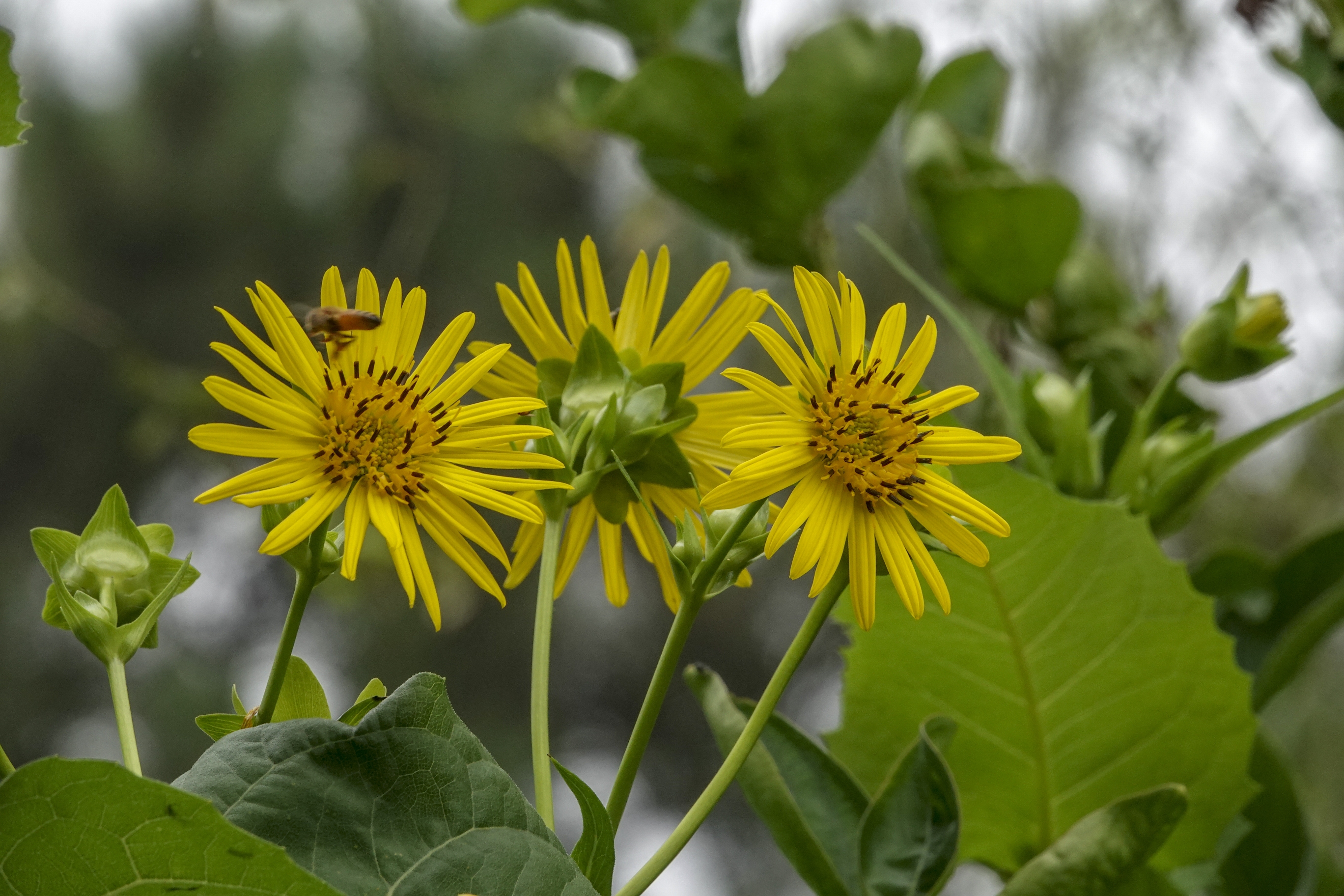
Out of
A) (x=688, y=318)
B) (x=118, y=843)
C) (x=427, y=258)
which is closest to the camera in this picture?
(x=118, y=843)

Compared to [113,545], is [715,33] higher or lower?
higher

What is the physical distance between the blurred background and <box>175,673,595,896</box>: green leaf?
900 mm

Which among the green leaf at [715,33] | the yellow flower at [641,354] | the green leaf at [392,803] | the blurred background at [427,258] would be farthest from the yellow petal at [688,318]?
the blurred background at [427,258]

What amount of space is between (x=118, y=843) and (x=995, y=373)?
238 mm

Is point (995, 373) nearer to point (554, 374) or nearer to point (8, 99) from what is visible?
point (554, 374)

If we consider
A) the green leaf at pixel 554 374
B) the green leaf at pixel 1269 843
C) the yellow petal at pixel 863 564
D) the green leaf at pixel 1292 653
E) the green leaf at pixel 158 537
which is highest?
the green leaf at pixel 554 374

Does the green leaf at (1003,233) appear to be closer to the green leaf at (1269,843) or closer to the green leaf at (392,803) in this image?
the green leaf at (1269,843)

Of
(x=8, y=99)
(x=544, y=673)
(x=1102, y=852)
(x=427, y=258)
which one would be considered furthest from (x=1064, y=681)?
(x=427, y=258)

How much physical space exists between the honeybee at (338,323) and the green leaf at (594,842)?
0.26 ft

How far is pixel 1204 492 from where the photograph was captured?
312mm

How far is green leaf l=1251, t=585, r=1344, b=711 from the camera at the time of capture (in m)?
0.35

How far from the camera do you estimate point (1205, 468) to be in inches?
11.9

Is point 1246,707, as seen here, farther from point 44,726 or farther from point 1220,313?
point 44,726

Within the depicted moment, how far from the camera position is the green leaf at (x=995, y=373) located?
0.90 ft
